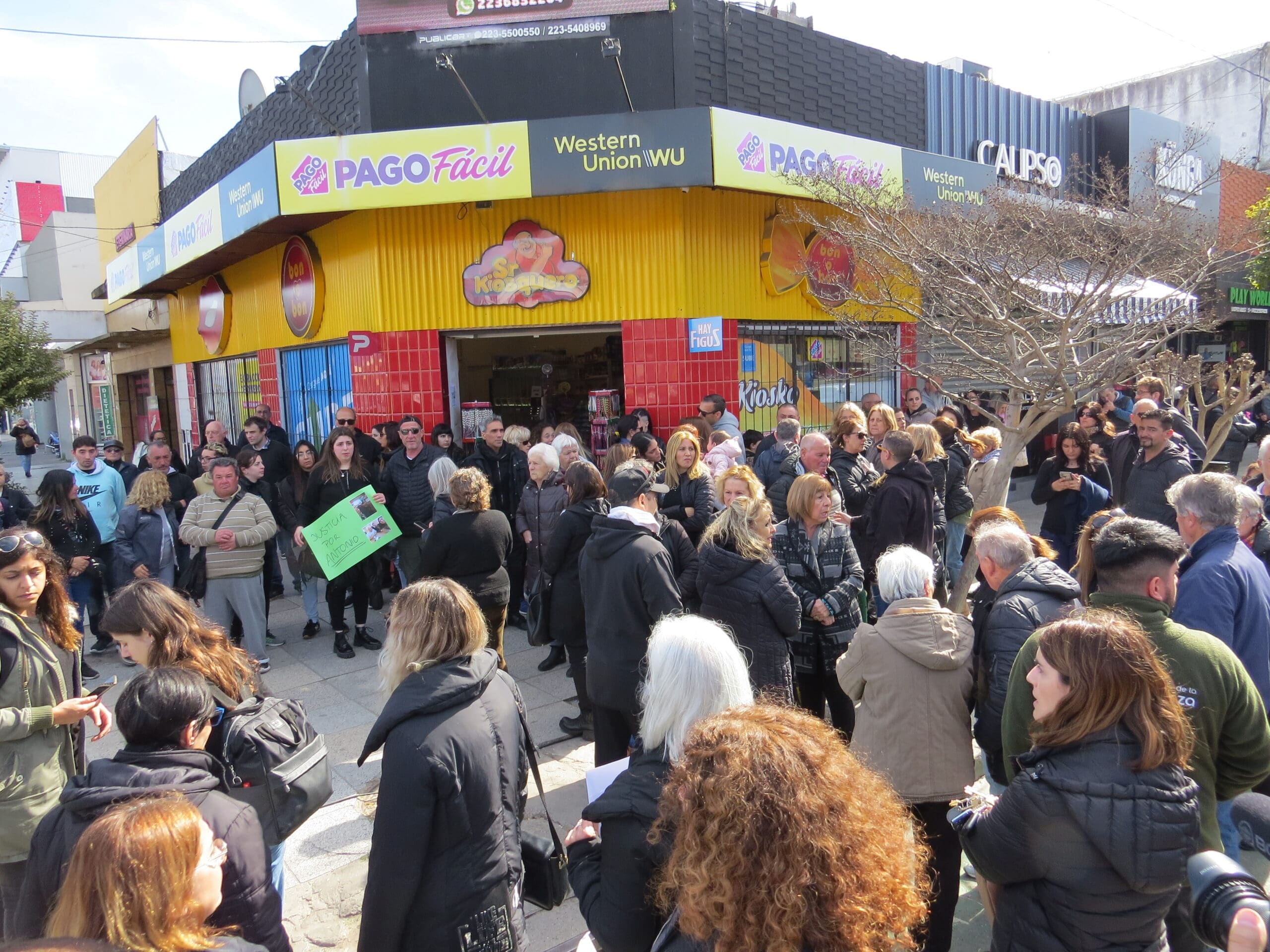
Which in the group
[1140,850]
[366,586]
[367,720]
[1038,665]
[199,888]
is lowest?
[367,720]

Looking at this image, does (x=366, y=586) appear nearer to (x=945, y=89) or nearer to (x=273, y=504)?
(x=273, y=504)

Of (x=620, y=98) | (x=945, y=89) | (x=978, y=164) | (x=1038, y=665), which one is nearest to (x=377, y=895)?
(x=1038, y=665)

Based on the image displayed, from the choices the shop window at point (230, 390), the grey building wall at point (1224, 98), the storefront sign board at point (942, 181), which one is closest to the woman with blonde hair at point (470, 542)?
the storefront sign board at point (942, 181)

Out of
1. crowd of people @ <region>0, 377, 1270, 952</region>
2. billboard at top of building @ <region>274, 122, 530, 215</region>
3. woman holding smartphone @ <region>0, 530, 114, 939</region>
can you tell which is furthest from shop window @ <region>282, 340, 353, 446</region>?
woman holding smartphone @ <region>0, 530, 114, 939</region>

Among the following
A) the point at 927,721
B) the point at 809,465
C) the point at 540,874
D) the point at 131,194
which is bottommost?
the point at 540,874

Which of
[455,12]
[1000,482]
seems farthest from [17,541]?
[455,12]

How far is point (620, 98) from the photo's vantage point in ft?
32.0

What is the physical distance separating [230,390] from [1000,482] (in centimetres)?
1411

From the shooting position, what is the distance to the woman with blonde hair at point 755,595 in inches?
155

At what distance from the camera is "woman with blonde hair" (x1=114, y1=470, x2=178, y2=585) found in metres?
6.61

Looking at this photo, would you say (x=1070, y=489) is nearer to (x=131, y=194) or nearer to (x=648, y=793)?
(x=648, y=793)

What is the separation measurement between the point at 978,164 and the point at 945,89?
1762 mm

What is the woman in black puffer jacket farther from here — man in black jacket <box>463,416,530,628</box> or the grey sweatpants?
man in black jacket <box>463,416,530,628</box>

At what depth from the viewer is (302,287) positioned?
11.7 m
